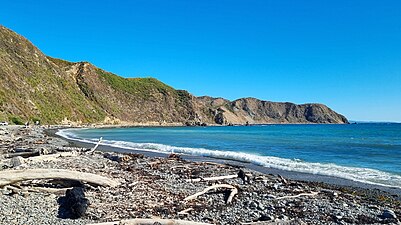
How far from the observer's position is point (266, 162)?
2106 centimetres

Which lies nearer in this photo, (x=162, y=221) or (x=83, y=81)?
(x=162, y=221)

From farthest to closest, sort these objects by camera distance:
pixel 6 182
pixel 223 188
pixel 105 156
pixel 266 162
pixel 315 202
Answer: pixel 266 162
pixel 105 156
pixel 223 188
pixel 315 202
pixel 6 182

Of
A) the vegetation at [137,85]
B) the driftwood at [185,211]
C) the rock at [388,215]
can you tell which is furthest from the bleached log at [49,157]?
the vegetation at [137,85]

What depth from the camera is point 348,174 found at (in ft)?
54.7

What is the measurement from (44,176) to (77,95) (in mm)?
104117

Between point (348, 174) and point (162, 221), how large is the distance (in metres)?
13.0

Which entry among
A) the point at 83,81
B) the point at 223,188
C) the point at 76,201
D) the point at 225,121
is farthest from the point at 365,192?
the point at 225,121

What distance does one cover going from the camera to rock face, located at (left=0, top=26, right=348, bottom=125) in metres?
74.4

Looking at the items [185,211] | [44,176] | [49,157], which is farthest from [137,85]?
[185,211]

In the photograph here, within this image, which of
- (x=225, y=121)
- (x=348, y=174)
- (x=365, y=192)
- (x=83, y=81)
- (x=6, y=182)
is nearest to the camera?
(x=6, y=182)

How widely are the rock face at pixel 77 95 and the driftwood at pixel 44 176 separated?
59810 millimetres

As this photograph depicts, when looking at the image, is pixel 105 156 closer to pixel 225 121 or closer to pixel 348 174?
pixel 348 174

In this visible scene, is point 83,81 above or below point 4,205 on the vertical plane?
above

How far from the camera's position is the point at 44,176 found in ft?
29.3
